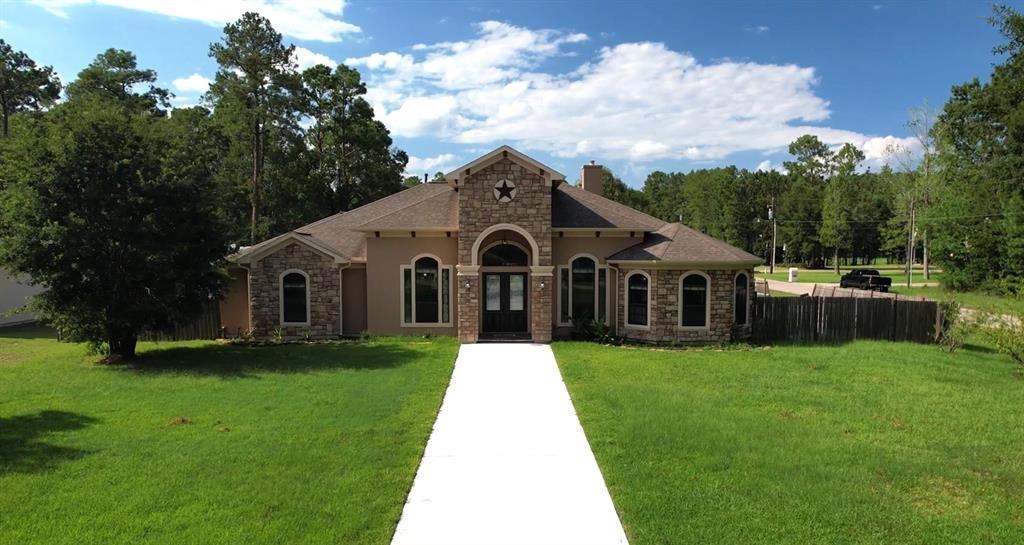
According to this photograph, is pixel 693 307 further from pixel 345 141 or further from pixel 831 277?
pixel 831 277

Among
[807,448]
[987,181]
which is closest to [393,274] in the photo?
[807,448]

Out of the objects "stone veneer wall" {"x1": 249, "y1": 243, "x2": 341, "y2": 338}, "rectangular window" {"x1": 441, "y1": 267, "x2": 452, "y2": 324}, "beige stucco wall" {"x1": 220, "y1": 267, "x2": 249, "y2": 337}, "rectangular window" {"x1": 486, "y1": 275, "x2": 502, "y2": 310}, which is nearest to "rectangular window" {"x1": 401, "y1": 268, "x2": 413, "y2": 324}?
"rectangular window" {"x1": 441, "y1": 267, "x2": 452, "y2": 324}

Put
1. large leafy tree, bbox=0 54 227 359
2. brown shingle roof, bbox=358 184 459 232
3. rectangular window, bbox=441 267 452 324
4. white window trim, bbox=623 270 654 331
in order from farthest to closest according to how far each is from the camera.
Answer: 1. rectangular window, bbox=441 267 452 324
2. brown shingle roof, bbox=358 184 459 232
3. white window trim, bbox=623 270 654 331
4. large leafy tree, bbox=0 54 227 359

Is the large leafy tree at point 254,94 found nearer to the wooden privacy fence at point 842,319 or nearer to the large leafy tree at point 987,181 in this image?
the wooden privacy fence at point 842,319

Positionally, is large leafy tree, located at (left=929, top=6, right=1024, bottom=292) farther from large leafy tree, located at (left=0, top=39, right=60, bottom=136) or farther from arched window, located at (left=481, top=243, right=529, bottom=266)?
large leafy tree, located at (left=0, top=39, right=60, bottom=136)

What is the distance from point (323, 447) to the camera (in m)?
7.61

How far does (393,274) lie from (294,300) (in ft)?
10.1

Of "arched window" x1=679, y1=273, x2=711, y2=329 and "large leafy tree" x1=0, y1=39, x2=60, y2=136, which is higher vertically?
"large leafy tree" x1=0, y1=39, x2=60, y2=136

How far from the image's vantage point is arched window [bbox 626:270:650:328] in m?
16.8

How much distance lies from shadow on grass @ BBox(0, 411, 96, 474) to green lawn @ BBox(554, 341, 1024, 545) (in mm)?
6965

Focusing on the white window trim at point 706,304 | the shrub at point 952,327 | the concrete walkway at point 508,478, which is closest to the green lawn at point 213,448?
the concrete walkway at point 508,478

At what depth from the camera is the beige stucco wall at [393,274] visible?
683 inches

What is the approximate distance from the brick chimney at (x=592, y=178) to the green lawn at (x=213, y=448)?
11804 millimetres

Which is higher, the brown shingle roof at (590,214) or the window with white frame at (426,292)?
the brown shingle roof at (590,214)
